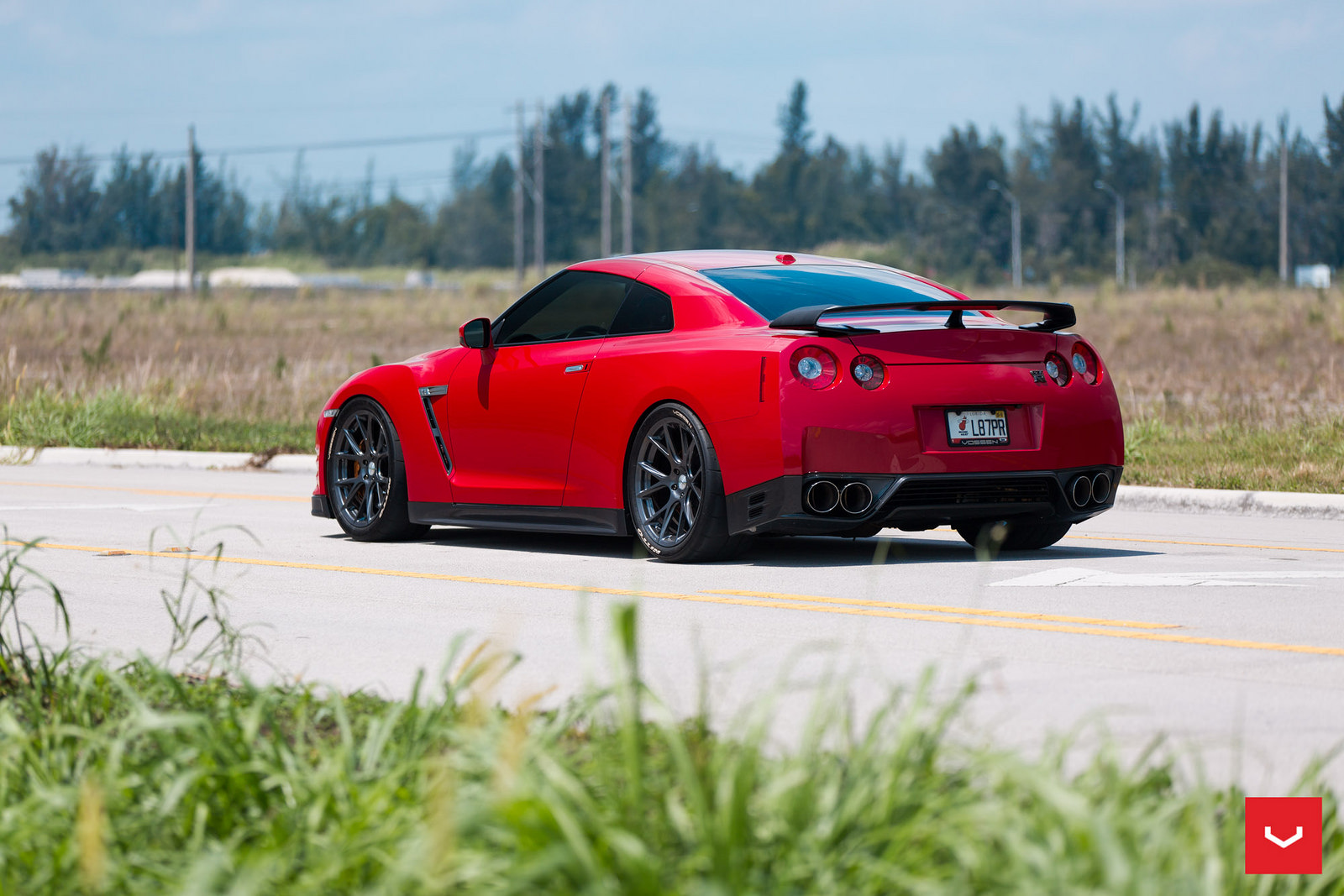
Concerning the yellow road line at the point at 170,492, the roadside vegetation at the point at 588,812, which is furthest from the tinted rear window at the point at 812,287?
the yellow road line at the point at 170,492

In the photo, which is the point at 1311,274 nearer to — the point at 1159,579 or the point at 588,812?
the point at 1159,579

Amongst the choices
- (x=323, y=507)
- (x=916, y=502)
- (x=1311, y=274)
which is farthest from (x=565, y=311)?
(x=1311, y=274)

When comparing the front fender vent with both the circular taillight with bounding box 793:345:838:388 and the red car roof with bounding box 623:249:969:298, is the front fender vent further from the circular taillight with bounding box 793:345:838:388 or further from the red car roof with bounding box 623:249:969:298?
the circular taillight with bounding box 793:345:838:388

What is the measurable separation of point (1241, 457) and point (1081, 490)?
5.52 metres

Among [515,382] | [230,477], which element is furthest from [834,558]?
[230,477]

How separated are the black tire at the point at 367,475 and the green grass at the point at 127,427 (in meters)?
7.01

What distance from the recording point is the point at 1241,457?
14.3 metres

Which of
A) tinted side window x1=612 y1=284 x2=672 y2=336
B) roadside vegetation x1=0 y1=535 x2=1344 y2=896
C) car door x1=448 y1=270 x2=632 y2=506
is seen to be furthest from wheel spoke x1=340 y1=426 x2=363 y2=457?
roadside vegetation x1=0 y1=535 x2=1344 y2=896

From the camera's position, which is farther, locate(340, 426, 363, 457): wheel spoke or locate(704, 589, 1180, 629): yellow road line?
locate(340, 426, 363, 457): wheel spoke

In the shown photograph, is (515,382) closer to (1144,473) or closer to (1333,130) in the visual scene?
(1144,473)

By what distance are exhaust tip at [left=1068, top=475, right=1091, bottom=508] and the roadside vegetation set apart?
5007 mm

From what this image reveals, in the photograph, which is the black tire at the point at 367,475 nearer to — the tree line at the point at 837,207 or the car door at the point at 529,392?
the car door at the point at 529,392

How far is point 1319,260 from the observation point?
109500mm

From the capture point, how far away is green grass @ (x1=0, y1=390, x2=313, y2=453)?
19031 mm
